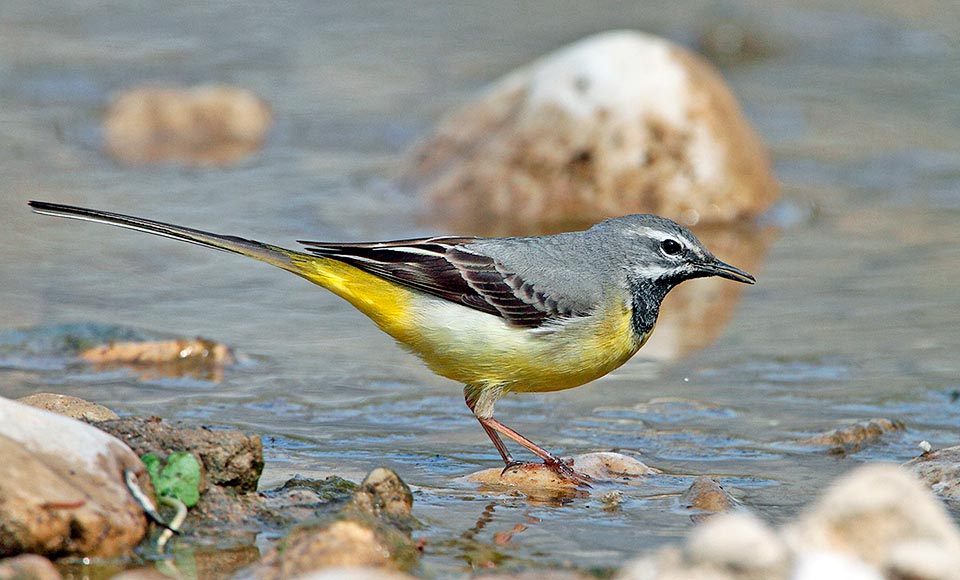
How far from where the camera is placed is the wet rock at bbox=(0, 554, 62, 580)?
457 cm

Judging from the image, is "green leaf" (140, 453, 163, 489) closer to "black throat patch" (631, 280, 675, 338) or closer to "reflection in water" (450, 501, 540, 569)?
"reflection in water" (450, 501, 540, 569)

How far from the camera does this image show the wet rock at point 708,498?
6.08 m

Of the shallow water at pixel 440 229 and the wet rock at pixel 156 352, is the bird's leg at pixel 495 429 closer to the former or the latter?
the shallow water at pixel 440 229

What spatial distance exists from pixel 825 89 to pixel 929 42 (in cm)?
240

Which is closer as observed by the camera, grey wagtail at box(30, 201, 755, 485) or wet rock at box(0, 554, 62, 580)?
wet rock at box(0, 554, 62, 580)

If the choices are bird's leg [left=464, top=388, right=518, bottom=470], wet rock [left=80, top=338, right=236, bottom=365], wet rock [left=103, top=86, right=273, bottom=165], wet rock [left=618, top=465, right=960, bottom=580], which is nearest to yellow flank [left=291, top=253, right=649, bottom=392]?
bird's leg [left=464, top=388, right=518, bottom=470]

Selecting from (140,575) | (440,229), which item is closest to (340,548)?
(140,575)

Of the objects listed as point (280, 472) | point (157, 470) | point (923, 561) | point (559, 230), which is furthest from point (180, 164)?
point (923, 561)

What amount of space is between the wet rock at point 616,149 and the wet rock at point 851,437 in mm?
6088

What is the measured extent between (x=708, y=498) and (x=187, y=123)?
474 inches

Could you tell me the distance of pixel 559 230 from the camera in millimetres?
13141

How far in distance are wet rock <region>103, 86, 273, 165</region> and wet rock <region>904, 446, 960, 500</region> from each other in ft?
36.1

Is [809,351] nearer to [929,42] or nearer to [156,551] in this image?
[156,551]

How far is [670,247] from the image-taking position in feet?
24.3
